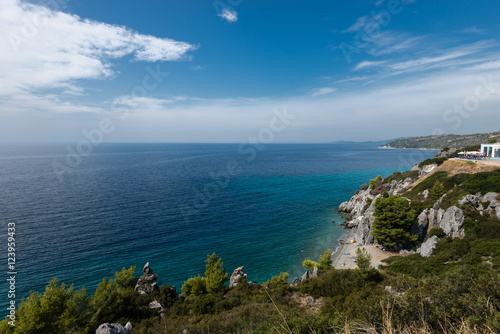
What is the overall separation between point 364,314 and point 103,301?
18.8 m

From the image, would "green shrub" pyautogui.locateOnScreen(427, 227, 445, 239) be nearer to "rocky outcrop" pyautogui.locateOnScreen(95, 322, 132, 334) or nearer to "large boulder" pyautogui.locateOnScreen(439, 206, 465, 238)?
"large boulder" pyautogui.locateOnScreen(439, 206, 465, 238)

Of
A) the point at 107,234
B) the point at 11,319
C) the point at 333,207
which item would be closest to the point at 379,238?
the point at 333,207

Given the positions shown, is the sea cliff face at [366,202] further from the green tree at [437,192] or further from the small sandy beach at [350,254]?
the green tree at [437,192]

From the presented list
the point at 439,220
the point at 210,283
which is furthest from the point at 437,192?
the point at 210,283

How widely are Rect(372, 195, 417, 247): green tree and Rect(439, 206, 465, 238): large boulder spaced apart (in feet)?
13.7

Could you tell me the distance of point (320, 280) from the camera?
22.6m

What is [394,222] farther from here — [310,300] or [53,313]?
[53,313]

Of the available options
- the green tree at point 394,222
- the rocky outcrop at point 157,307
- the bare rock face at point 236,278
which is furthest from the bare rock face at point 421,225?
the rocky outcrop at point 157,307

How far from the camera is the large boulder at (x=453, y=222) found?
91.1 feet

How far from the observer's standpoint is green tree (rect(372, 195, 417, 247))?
108 feet

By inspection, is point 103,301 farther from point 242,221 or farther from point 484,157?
point 484,157

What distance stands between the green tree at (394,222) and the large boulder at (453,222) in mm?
4168

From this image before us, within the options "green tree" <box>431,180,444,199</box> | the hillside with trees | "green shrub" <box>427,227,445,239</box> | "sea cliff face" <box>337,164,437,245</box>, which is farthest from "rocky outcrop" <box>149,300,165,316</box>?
"green tree" <box>431,180,444,199</box>

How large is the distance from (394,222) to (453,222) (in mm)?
6711
